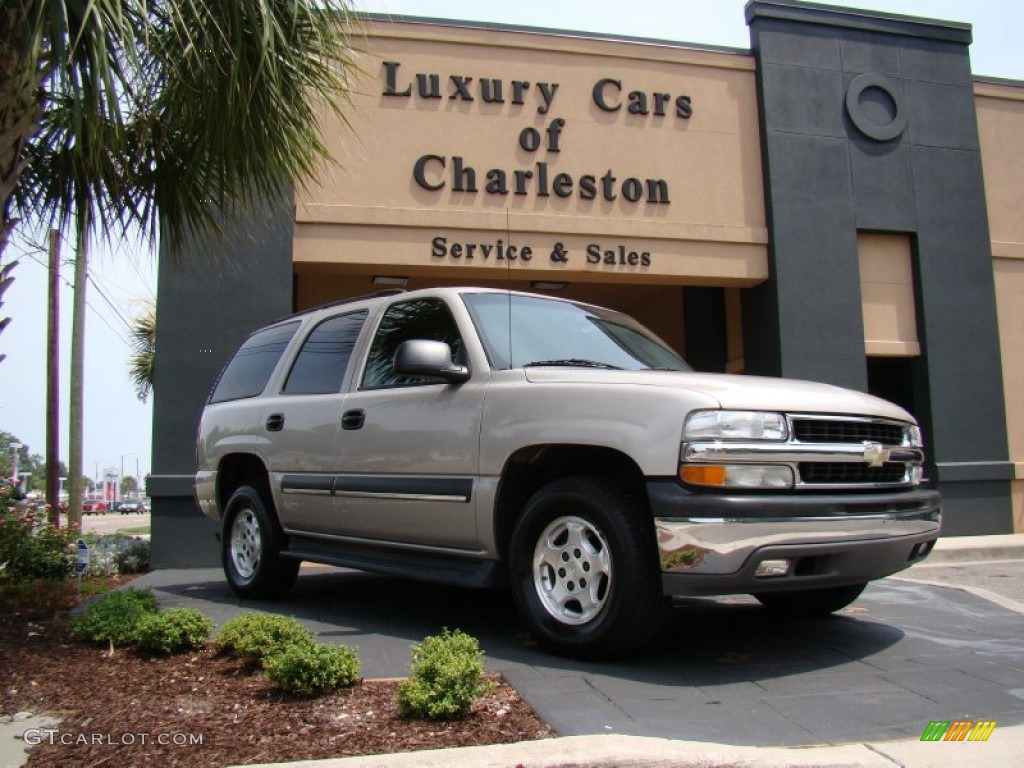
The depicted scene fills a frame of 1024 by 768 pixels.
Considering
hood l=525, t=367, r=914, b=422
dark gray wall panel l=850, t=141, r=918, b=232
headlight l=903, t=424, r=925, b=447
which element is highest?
dark gray wall panel l=850, t=141, r=918, b=232

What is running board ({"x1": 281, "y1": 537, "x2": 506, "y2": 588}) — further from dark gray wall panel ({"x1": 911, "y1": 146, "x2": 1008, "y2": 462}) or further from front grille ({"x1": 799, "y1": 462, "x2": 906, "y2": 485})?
dark gray wall panel ({"x1": 911, "y1": 146, "x2": 1008, "y2": 462})

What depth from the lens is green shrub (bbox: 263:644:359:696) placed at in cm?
359

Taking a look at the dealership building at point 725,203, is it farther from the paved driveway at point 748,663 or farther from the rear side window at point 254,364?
the paved driveway at point 748,663

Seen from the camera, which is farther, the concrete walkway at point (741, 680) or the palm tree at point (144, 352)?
the palm tree at point (144, 352)

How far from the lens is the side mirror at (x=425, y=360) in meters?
4.64

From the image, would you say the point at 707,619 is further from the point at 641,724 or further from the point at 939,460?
Answer: the point at 939,460

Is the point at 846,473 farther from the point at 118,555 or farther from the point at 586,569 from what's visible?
the point at 118,555

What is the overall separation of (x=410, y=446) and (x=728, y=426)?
194 cm

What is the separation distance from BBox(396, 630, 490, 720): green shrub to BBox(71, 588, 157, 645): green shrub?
6.04 feet

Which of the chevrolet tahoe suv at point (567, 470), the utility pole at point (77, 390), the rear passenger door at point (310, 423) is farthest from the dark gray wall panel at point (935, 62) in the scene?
the utility pole at point (77, 390)

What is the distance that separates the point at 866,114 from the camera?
12.0m

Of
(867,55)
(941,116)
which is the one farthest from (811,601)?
(941,116)

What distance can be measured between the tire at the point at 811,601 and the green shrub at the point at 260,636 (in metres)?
2.64

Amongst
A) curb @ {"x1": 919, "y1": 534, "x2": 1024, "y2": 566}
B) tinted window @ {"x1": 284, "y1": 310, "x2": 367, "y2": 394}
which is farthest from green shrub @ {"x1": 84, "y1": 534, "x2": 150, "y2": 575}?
curb @ {"x1": 919, "y1": 534, "x2": 1024, "y2": 566}
